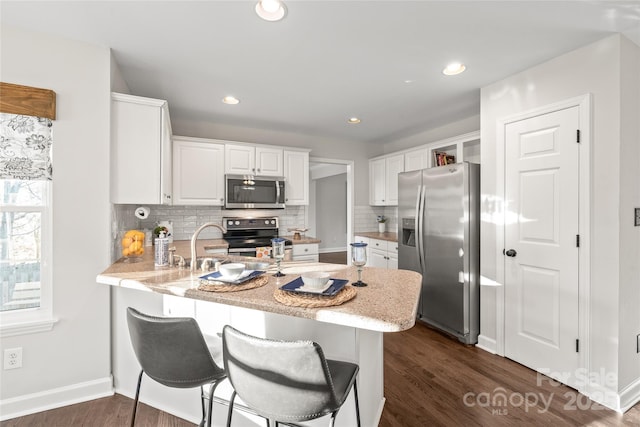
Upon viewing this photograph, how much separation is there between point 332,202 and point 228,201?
18.4 ft

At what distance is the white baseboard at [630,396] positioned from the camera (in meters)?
1.97

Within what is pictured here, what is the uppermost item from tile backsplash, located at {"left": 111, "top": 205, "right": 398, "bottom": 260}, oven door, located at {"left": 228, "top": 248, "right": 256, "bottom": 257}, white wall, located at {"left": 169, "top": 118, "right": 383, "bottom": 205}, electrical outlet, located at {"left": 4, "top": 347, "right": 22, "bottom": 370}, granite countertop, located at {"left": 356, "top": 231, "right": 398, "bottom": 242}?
white wall, located at {"left": 169, "top": 118, "right": 383, "bottom": 205}

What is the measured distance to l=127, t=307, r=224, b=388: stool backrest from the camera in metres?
1.24

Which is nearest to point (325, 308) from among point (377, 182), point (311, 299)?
point (311, 299)

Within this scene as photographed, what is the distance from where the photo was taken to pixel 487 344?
9.09 ft

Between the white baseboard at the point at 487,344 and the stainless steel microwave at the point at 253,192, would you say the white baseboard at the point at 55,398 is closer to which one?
the stainless steel microwave at the point at 253,192

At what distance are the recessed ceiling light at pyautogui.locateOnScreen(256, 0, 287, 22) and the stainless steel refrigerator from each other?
6.82 ft

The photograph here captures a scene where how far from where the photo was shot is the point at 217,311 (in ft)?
5.48

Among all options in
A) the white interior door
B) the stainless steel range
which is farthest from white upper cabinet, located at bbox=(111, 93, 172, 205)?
the white interior door

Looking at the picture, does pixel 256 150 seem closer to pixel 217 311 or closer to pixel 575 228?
pixel 217 311

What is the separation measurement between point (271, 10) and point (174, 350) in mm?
1821

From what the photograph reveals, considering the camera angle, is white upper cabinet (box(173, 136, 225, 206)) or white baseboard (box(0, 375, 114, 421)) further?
white upper cabinet (box(173, 136, 225, 206))

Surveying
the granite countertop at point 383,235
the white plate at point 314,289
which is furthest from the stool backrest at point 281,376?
the granite countertop at point 383,235

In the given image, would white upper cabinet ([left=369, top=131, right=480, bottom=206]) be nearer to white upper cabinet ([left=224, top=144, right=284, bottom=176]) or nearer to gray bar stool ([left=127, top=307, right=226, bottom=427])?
white upper cabinet ([left=224, top=144, right=284, bottom=176])
